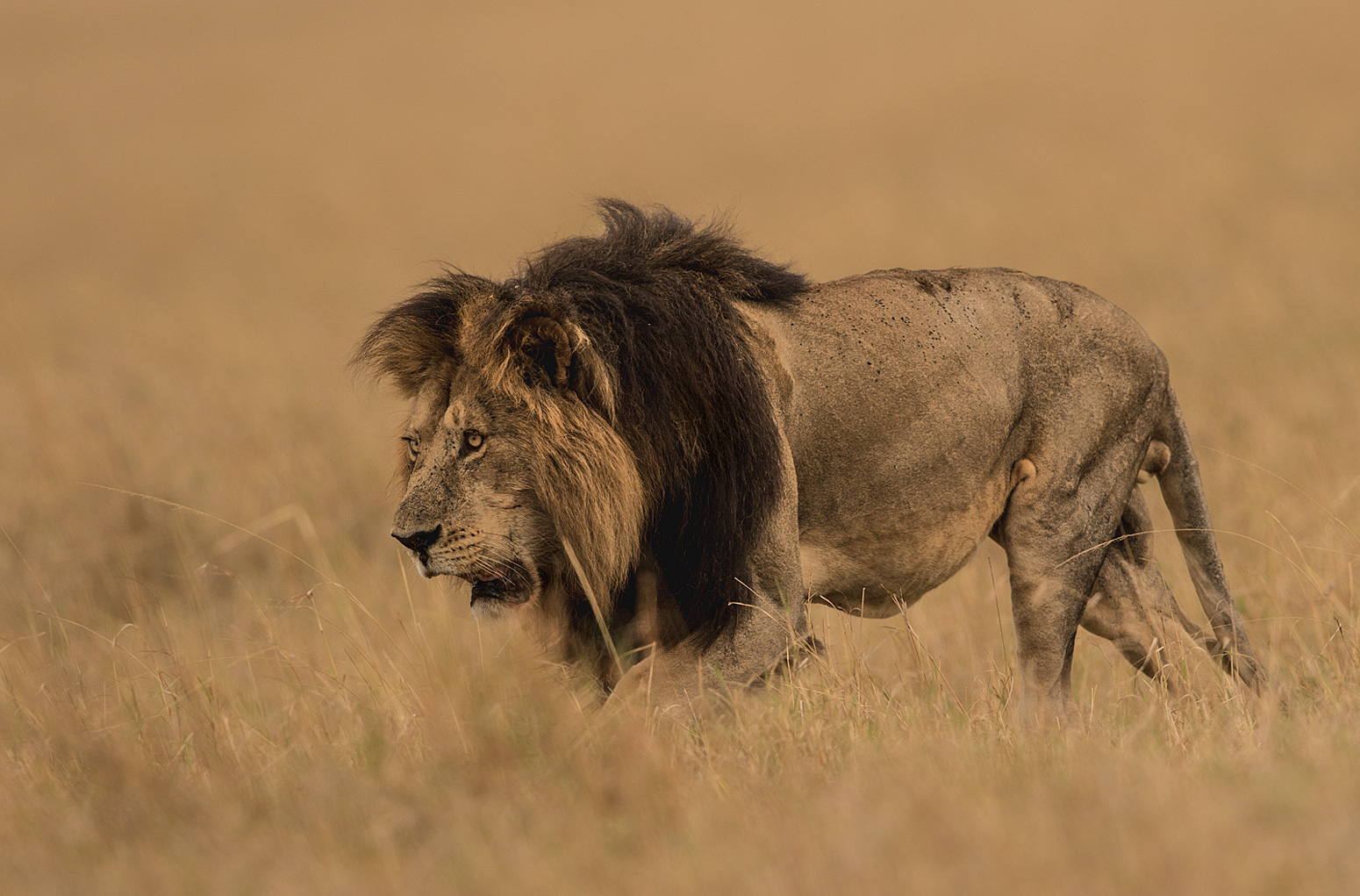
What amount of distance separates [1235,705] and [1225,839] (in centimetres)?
Answer: 159

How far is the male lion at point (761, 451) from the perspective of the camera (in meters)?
3.70

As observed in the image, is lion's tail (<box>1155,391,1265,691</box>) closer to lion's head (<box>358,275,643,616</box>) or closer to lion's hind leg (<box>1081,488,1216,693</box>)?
lion's hind leg (<box>1081,488,1216,693</box>)

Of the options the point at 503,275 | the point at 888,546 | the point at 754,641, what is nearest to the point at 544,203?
the point at 503,275

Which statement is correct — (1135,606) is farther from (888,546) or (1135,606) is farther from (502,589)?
(502,589)

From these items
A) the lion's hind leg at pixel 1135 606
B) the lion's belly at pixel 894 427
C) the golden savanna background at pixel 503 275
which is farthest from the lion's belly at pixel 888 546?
the lion's hind leg at pixel 1135 606

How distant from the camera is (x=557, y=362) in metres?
3.71

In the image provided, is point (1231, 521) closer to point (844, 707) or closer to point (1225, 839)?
point (844, 707)

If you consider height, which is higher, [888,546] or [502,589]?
[502,589]

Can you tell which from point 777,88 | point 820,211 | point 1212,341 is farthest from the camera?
point 777,88

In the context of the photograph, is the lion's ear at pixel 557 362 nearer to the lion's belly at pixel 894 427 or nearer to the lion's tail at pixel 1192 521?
the lion's belly at pixel 894 427

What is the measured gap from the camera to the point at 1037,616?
4531mm

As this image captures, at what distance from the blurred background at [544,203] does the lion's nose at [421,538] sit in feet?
5.25

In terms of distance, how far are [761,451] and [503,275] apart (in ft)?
24.0

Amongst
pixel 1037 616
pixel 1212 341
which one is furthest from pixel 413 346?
pixel 1212 341
